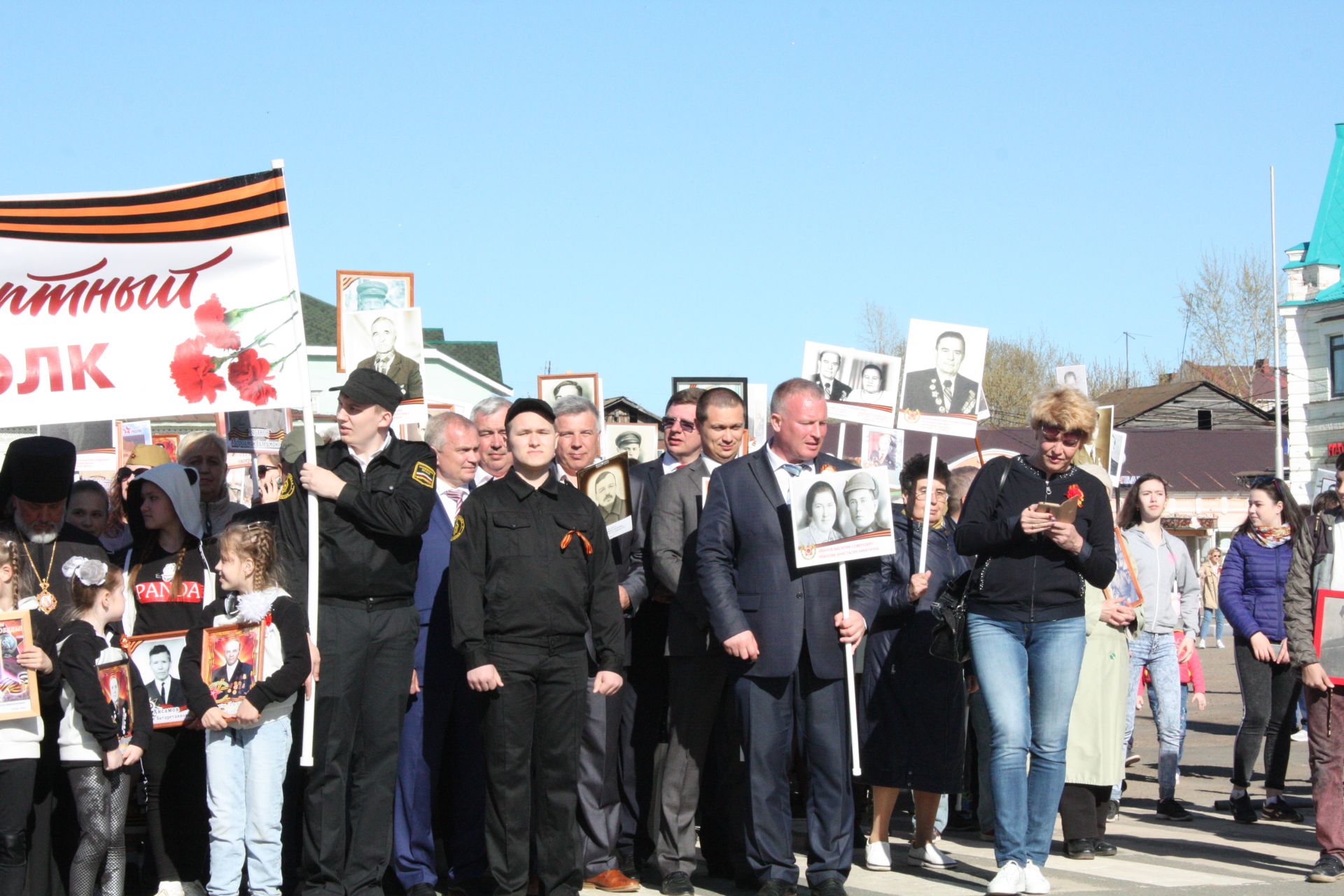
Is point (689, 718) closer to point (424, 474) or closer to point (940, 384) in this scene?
point (424, 474)

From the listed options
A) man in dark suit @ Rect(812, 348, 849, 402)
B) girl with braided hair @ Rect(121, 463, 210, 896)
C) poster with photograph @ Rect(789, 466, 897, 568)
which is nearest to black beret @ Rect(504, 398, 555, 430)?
poster with photograph @ Rect(789, 466, 897, 568)

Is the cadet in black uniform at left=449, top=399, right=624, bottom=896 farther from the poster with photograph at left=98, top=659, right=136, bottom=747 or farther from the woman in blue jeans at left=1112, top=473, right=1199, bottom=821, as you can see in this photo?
the woman in blue jeans at left=1112, top=473, right=1199, bottom=821

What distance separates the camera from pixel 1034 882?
6.95 m

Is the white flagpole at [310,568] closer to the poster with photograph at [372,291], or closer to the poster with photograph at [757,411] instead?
the poster with photograph at [372,291]

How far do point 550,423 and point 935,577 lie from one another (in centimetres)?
257

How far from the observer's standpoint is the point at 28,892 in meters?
6.46

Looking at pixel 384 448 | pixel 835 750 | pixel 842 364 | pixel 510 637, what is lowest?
pixel 835 750

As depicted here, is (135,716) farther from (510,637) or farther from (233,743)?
(510,637)

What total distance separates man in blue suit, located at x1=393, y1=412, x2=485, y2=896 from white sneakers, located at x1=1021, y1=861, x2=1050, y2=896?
8.21 feet

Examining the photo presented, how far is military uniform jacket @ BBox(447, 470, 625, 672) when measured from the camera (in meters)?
6.61

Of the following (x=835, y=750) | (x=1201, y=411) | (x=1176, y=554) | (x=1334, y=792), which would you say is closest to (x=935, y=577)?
(x=835, y=750)

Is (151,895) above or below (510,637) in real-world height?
below

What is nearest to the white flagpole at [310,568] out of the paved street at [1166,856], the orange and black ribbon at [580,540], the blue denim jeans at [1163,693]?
the orange and black ribbon at [580,540]

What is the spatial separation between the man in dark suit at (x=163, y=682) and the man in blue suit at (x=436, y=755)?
1035 mm
